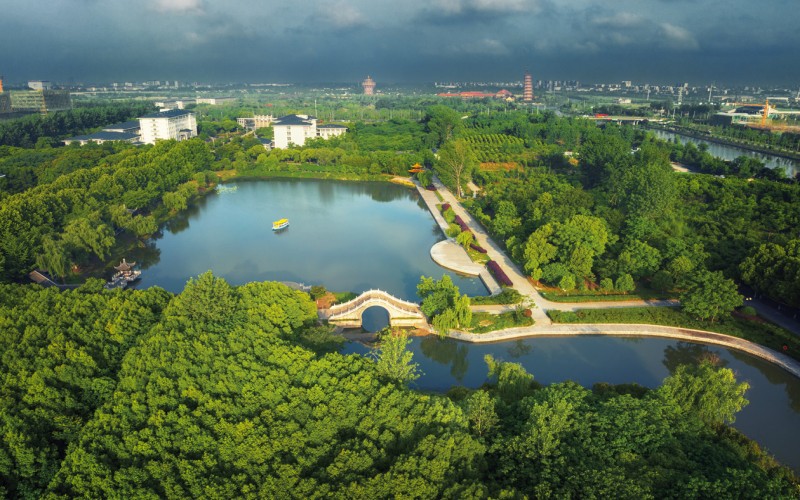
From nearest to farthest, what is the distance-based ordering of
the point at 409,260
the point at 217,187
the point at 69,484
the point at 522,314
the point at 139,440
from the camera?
the point at 69,484 < the point at 139,440 < the point at 522,314 < the point at 409,260 < the point at 217,187

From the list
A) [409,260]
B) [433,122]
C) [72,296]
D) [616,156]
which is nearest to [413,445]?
[72,296]

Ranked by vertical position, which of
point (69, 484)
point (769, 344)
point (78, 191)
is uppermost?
point (78, 191)

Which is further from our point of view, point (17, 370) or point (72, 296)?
point (72, 296)

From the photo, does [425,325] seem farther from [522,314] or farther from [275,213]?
[275,213]

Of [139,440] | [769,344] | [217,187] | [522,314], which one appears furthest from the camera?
[217,187]

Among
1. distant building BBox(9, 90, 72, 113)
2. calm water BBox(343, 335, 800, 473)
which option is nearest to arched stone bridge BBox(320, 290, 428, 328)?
calm water BBox(343, 335, 800, 473)

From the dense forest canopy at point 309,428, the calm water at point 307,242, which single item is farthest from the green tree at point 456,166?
the dense forest canopy at point 309,428

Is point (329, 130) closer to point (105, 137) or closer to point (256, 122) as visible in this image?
point (256, 122)
